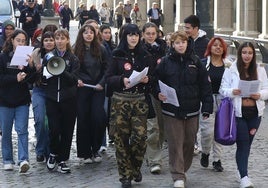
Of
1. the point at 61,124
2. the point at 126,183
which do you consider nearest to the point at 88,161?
the point at 61,124

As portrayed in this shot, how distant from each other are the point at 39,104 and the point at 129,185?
1983 mm

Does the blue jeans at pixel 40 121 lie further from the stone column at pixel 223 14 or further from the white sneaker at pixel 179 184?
the stone column at pixel 223 14

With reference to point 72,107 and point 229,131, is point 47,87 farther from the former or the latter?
point 229,131

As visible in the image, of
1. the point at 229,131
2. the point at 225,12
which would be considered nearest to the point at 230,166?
the point at 229,131

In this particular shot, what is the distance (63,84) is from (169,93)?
5.94ft

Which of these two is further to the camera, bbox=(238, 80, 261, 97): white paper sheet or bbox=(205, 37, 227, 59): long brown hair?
bbox=(205, 37, 227, 59): long brown hair

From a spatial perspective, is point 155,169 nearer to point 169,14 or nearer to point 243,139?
point 243,139

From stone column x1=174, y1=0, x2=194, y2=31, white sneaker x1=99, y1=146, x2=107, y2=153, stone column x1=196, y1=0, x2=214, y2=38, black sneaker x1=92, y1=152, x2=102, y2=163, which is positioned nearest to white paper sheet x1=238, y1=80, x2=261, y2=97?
black sneaker x1=92, y1=152, x2=102, y2=163

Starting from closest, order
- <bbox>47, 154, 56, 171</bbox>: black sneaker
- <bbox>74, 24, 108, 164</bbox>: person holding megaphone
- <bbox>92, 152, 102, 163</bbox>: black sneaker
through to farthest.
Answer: <bbox>47, 154, 56, 171</bbox>: black sneaker < <bbox>74, 24, 108, 164</bbox>: person holding megaphone < <bbox>92, 152, 102, 163</bbox>: black sneaker

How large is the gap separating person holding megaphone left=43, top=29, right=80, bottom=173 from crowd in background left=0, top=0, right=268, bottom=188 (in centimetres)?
1

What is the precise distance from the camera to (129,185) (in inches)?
390

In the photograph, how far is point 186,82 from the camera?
9.67 meters

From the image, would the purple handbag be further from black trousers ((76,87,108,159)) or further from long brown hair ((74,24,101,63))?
long brown hair ((74,24,101,63))

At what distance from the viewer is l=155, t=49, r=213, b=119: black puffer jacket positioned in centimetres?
968
